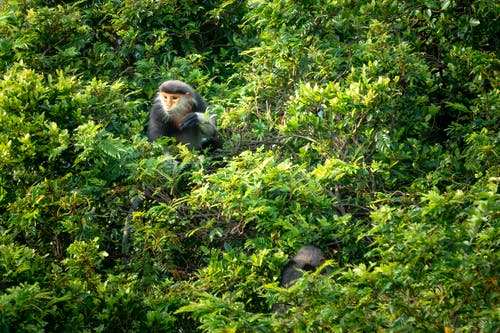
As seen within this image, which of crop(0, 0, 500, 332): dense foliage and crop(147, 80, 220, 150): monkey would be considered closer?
crop(0, 0, 500, 332): dense foliage

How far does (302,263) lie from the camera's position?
5973 mm

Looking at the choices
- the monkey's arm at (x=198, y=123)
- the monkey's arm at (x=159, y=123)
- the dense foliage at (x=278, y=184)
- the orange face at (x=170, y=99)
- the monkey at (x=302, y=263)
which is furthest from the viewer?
the monkey's arm at (x=159, y=123)

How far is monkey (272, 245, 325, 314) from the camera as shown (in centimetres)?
598

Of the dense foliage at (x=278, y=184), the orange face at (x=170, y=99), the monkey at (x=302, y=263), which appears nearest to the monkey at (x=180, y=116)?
the orange face at (x=170, y=99)

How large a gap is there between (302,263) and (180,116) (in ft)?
9.46

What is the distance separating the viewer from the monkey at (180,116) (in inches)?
326

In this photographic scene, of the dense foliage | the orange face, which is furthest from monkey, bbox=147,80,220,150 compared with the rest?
the dense foliage

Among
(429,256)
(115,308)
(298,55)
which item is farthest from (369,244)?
(298,55)

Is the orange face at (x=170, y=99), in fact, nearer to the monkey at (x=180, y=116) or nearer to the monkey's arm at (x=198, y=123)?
the monkey at (x=180, y=116)

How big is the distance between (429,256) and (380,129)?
1.78 meters

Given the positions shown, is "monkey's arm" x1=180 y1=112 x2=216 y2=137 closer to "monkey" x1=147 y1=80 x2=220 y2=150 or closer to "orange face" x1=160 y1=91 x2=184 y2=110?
"monkey" x1=147 y1=80 x2=220 y2=150

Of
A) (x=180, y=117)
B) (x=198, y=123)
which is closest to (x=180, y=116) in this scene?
(x=180, y=117)

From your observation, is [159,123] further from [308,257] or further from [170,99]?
[308,257]

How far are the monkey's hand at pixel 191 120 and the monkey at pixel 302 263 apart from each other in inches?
98.1
